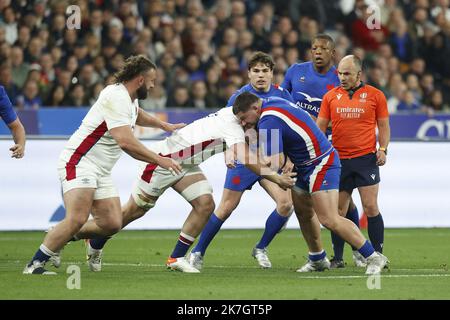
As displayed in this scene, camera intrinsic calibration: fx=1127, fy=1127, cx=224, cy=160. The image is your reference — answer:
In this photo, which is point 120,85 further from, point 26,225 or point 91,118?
point 26,225

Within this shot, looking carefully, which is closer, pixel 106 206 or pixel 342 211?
pixel 106 206

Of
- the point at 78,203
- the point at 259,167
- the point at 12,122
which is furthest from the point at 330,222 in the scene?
the point at 12,122

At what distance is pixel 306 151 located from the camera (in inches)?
433

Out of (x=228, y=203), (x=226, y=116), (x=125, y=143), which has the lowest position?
(x=228, y=203)

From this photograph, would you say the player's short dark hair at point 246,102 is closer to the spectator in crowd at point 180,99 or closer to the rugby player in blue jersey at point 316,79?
the rugby player in blue jersey at point 316,79

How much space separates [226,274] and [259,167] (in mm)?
1207

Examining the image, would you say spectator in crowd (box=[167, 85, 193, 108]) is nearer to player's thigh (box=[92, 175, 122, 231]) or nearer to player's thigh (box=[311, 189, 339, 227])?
player's thigh (box=[92, 175, 122, 231])

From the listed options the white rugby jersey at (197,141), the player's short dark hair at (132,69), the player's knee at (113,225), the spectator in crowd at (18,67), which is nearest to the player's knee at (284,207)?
the white rugby jersey at (197,141)

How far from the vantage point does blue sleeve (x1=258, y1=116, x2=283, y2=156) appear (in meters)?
10.7

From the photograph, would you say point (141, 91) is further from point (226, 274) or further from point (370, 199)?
point (370, 199)

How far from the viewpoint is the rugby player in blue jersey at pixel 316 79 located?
12891 mm

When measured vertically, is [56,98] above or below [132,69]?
below

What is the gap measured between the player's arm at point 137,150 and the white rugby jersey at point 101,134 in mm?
78

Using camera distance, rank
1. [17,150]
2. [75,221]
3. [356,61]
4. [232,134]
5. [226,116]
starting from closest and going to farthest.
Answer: [75,221], [232,134], [226,116], [17,150], [356,61]
